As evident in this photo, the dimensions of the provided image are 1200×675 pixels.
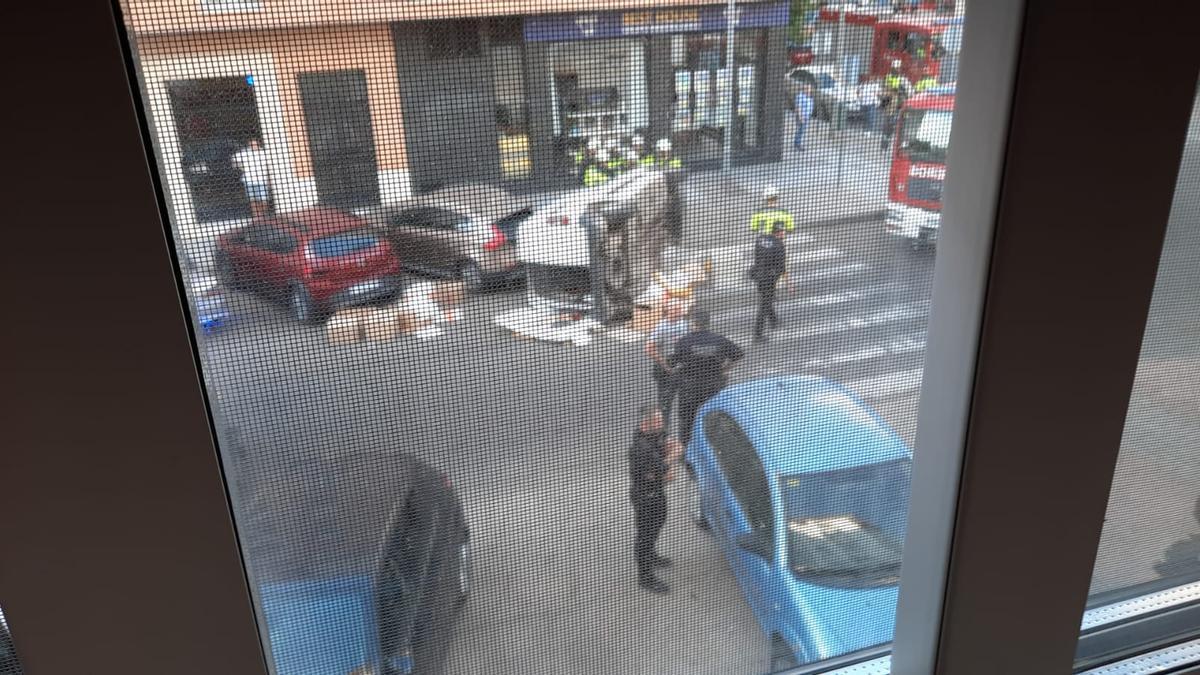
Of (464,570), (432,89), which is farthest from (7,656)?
(432,89)

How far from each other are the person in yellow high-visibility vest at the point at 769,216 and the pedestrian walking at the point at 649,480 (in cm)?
21

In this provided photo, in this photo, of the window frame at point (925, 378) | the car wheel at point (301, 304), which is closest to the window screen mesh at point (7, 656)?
the window frame at point (925, 378)

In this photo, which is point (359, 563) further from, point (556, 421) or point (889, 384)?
point (889, 384)

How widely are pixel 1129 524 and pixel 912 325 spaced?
0.50m

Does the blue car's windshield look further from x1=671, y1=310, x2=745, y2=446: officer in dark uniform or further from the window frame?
x1=671, y1=310, x2=745, y2=446: officer in dark uniform

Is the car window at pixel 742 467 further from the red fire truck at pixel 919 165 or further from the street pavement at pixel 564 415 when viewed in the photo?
the red fire truck at pixel 919 165

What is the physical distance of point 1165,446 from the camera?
102cm

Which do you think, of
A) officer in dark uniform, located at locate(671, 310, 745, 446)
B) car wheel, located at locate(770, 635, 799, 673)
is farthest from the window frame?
officer in dark uniform, located at locate(671, 310, 745, 446)

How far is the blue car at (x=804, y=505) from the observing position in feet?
2.68

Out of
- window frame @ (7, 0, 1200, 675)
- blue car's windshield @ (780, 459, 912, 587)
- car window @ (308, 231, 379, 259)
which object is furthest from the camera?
blue car's windshield @ (780, 459, 912, 587)

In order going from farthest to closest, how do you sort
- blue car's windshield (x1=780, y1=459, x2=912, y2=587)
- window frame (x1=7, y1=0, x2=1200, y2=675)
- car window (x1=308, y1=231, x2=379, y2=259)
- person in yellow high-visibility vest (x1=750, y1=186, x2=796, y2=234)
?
blue car's windshield (x1=780, y1=459, x2=912, y2=587), person in yellow high-visibility vest (x1=750, y1=186, x2=796, y2=234), car window (x1=308, y1=231, x2=379, y2=259), window frame (x1=7, y1=0, x2=1200, y2=675)

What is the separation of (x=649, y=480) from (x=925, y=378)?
1.09ft

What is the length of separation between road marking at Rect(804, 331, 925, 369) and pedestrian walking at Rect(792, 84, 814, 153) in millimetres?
234

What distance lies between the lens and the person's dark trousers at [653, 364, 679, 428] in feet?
2.51
